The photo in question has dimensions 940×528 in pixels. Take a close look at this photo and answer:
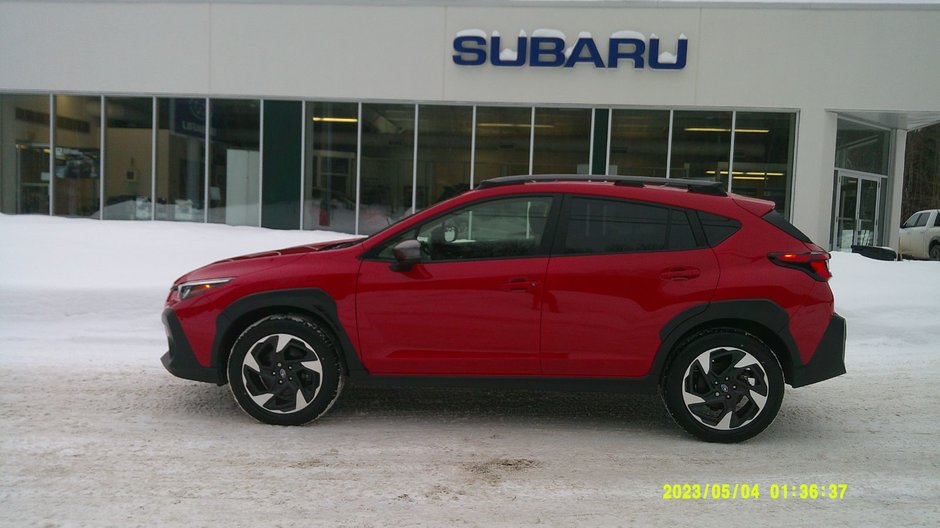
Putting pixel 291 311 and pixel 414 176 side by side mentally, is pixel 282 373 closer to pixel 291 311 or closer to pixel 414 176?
pixel 291 311

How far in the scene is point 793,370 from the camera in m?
4.78

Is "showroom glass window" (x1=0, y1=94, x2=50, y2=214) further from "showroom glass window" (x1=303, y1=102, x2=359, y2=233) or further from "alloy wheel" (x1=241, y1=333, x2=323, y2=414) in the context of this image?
"alloy wheel" (x1=241, y1=333, x2=323, y2=414)

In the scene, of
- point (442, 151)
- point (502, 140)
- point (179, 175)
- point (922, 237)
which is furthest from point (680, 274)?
point (922, 237)

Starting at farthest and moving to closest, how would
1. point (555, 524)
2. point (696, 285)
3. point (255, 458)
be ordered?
1. point (696, 285)
2. point (255, 458)
3. point (555, 524)

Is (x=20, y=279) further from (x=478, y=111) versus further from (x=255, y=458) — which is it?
(x=478, y=111)

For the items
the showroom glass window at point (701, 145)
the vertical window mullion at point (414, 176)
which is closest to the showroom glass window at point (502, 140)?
the vertical window mullion at point (414, 176)

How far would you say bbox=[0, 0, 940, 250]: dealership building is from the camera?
15.1 metres

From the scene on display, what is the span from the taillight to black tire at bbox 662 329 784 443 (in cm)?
53

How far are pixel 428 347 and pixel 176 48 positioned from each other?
13793 mm

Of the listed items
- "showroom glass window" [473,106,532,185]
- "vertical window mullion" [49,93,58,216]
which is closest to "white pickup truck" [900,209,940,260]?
"showroom glass window" [473,106,532,185]

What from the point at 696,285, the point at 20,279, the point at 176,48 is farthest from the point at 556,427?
the point at 176,48

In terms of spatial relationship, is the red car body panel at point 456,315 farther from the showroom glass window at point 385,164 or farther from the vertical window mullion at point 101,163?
the vertical window mullion at point 101,163

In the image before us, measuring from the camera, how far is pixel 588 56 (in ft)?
50.2

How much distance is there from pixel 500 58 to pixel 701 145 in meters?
4.76
